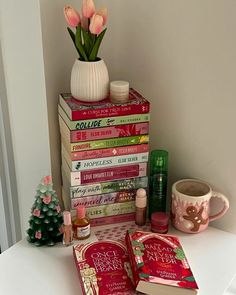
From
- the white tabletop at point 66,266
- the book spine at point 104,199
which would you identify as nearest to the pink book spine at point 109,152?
the book spine at point 104,199

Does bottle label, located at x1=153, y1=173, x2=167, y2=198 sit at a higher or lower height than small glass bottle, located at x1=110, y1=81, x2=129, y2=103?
lower

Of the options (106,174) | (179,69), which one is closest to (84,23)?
(179,69)

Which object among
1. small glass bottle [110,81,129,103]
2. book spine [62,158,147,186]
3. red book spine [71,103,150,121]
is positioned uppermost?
small glass bottle [110,81,129,103]

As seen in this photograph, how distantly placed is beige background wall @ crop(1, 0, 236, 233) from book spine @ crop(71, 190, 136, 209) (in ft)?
0.48

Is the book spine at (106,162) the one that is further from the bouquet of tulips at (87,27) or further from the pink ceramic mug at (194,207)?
the bouquet of tulips at (87,27)

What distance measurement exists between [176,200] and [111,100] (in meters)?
0.29

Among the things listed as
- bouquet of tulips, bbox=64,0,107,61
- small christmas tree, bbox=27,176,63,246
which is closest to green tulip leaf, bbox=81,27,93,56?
bouquet of tulips, bbox=64,0,107,61

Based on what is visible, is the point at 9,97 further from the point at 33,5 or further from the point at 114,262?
the point at 114,262

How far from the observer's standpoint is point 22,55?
3.48 feet

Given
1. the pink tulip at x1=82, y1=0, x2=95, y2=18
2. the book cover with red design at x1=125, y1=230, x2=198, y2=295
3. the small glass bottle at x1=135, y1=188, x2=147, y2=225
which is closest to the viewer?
the book cover with red design at x1=125, y1=230, x2=198, y2=295

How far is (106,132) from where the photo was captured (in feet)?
3.43

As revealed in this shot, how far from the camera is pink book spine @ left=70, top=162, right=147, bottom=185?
1.06 meters

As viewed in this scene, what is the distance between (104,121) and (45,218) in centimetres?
27

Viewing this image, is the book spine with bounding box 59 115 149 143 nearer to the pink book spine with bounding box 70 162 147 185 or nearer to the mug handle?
the pink book spine with bounding box 70 162 147 185
